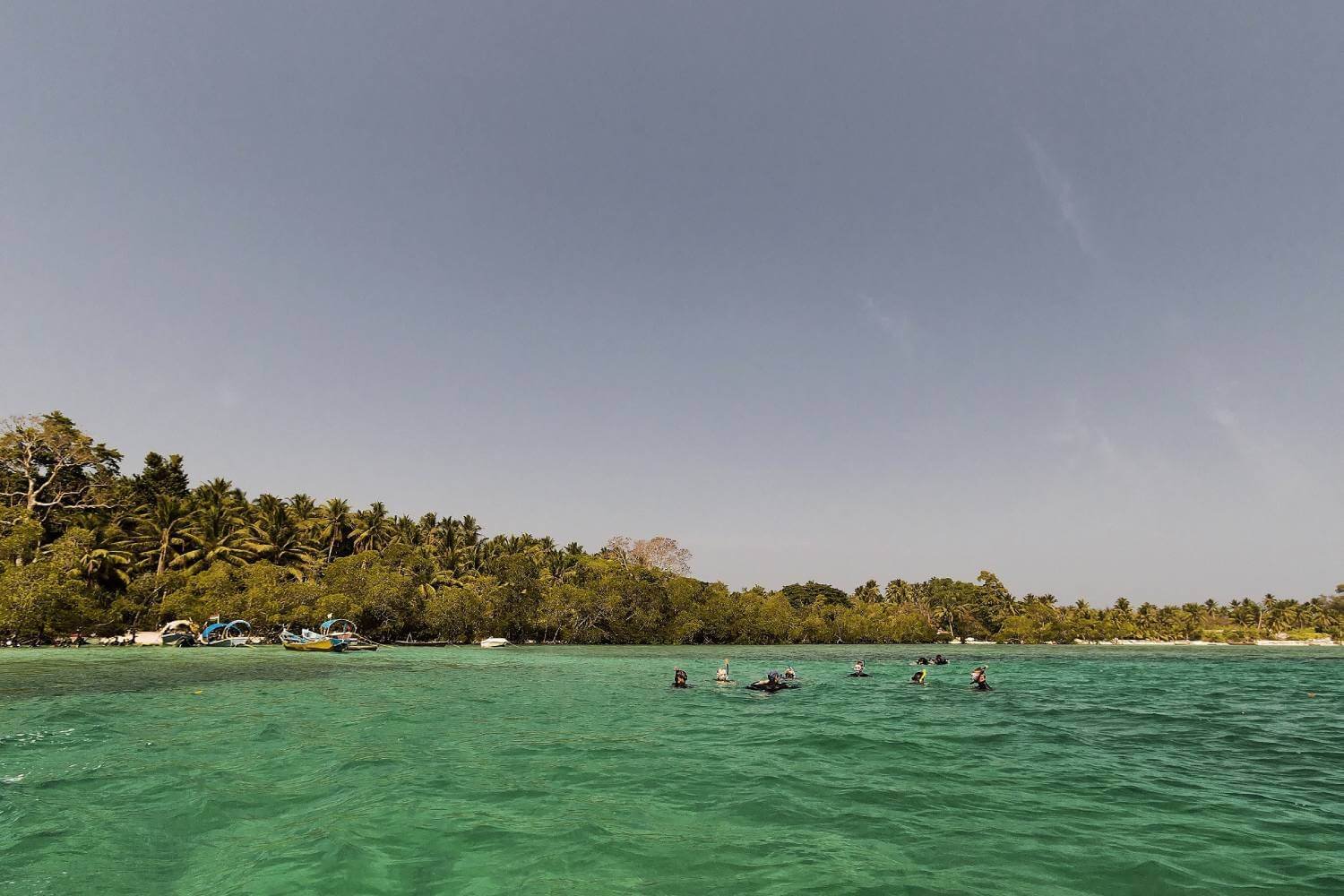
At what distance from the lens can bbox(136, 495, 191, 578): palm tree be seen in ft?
268

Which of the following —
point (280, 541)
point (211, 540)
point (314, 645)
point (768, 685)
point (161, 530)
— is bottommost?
point (314, 645)

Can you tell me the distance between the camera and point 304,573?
306 feet

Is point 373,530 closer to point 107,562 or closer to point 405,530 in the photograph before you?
point 405,530

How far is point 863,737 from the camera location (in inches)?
792

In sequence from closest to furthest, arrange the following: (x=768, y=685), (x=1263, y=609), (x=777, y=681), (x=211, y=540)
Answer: (x=768, y=685) → (x=777, y=681) → (x=211, y=540) → (x=1263, y=609)

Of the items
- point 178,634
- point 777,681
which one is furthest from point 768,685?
point 178,634

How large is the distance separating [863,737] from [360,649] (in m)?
62.1

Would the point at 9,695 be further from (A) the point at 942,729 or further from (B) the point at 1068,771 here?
(B) the point at 1068,771

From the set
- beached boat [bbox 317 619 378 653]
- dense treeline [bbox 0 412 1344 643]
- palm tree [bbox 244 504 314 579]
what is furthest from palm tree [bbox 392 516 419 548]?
beached boat [bbox 317 619 378 653]

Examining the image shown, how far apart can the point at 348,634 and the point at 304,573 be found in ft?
97.3

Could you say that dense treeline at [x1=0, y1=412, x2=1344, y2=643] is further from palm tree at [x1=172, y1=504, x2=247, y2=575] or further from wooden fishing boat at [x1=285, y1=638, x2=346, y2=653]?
wooden fishing boat at [x1=285, y1=638, x2=346, y2=653]

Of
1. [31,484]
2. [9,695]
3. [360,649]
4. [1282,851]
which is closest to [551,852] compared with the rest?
[1282,851]

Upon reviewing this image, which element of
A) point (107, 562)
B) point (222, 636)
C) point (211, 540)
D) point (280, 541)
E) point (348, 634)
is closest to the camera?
point (222, 636)

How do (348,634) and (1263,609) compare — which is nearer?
(348,634)
